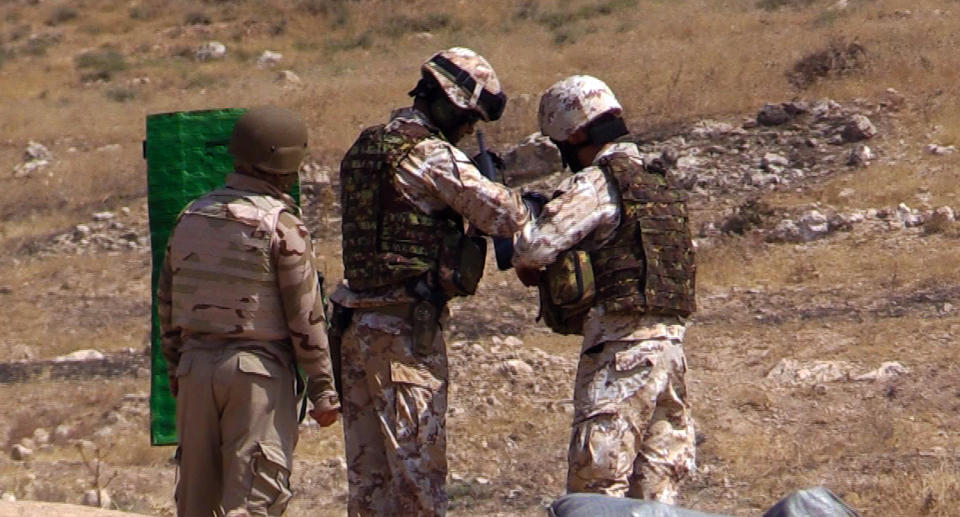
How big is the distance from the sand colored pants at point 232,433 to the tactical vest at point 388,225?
0.47 m

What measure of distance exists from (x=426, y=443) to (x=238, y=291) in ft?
2.57

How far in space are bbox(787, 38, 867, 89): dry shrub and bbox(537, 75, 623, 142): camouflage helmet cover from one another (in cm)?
1191

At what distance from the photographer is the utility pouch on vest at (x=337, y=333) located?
197 inches

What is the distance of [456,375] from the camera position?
10.1m

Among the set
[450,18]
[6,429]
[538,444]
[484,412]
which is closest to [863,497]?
[538,444]

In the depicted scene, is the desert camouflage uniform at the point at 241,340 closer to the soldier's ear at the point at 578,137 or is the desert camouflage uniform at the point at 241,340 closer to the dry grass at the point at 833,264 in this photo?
the soldier's ear at the point at 578,137

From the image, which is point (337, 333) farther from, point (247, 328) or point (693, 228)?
point (693, 228)

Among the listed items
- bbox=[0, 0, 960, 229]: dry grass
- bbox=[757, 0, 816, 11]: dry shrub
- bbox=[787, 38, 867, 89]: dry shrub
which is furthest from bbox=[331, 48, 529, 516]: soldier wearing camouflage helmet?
bbox=[757, 0, 816, 11]: dry shrub

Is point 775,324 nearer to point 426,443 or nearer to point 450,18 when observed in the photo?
point 426,443

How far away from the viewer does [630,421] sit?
4715mm

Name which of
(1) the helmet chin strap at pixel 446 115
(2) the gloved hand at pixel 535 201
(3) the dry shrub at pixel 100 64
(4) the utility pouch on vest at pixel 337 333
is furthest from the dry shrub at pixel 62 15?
(2) the gloved hand at pixel 535 201

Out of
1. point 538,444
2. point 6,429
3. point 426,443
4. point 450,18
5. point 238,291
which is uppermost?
point 238,291

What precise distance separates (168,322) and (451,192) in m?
0.93

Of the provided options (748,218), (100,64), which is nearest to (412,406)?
(748,218)
